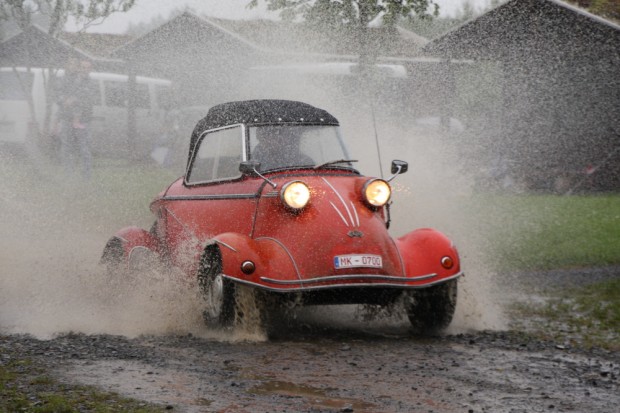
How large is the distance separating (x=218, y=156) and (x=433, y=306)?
226cm

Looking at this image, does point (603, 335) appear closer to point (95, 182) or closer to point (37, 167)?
point (95, 182)

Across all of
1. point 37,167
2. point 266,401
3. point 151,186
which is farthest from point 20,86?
point 266,401

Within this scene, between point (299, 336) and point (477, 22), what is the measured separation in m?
19.2

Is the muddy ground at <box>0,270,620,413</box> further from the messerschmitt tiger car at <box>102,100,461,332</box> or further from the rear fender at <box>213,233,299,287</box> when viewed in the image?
the rear fender at <box>213,233,299,287</box>

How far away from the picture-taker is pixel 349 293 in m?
7.47

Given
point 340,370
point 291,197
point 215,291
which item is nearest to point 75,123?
point 215,291

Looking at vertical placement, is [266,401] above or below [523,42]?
below

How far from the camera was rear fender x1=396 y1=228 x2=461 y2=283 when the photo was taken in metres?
7.69

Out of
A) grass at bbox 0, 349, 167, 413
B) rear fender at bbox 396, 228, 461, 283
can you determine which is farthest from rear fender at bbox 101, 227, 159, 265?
grass at bbox 0, 349, 167, 413

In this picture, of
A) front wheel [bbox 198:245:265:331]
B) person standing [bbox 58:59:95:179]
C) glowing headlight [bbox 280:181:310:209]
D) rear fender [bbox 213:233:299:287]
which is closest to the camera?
rear fender [bbox 213:233:299:287]

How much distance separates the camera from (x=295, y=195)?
24.9ft

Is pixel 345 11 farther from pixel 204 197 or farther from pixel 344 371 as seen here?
pixel 344 371

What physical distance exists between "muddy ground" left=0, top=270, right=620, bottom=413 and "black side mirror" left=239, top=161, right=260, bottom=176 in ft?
4.04

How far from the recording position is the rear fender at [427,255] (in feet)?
25.2
